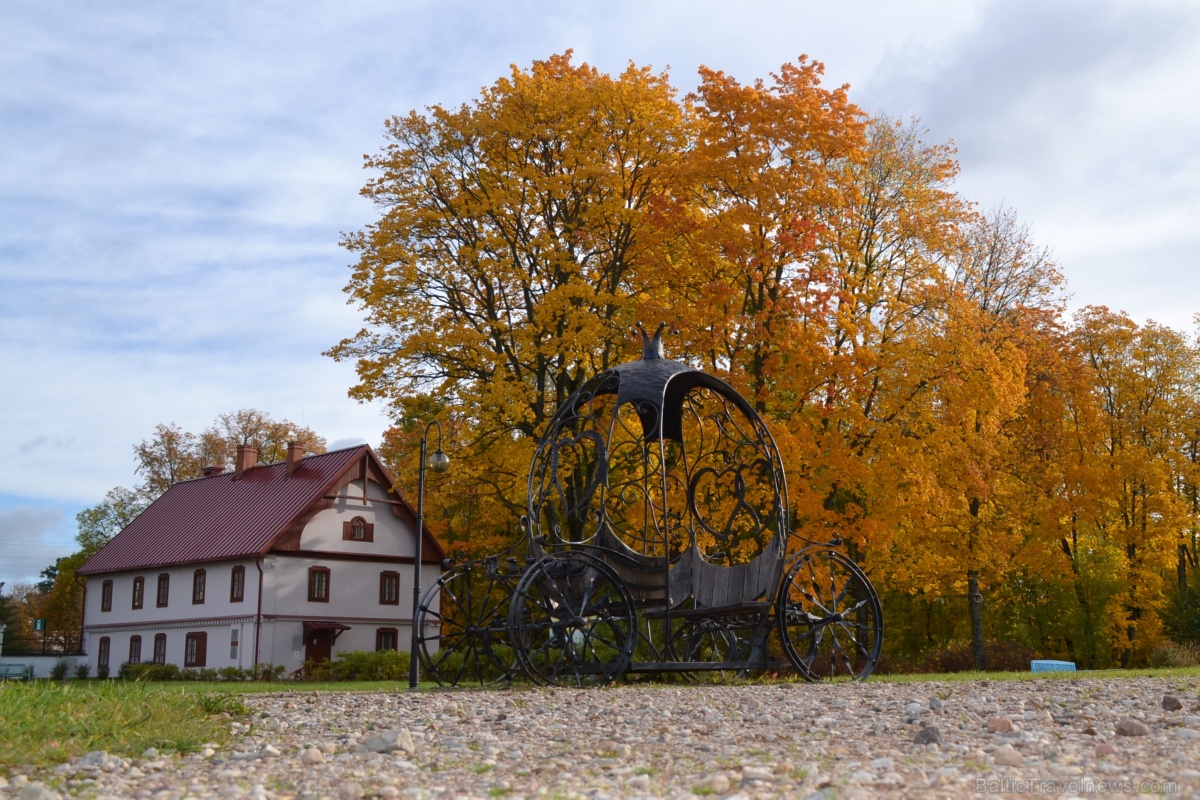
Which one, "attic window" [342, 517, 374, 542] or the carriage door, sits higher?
"attic window" [342, 517, 374, 542]

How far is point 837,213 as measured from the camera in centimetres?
2422

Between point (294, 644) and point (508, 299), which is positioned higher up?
point (508, 299)

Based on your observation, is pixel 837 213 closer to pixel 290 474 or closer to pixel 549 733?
pixel 549 733

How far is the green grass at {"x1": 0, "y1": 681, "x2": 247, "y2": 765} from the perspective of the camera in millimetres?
7242

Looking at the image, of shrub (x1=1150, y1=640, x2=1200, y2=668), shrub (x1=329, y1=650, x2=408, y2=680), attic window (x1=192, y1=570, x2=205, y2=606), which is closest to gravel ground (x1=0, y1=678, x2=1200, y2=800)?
shrub (x1=1150, y1=640, x2=1200, y2=668)

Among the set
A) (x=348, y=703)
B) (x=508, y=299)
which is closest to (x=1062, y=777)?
(x=348, y=703)

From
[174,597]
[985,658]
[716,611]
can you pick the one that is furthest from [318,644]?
[716,611]

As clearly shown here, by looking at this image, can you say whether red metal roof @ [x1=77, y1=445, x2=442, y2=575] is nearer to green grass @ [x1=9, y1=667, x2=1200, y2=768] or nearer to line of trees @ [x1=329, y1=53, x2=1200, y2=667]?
line of trees @ [x1=329, y1=53, x2=1200, y2=667]

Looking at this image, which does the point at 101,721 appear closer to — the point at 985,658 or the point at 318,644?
the point at 985,658

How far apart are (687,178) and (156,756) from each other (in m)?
17.8

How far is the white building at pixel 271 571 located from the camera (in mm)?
39469

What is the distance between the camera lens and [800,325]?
22.5 metres

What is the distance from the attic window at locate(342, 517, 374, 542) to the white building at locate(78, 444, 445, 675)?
0.04m

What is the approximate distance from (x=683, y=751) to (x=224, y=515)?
39095 mm
